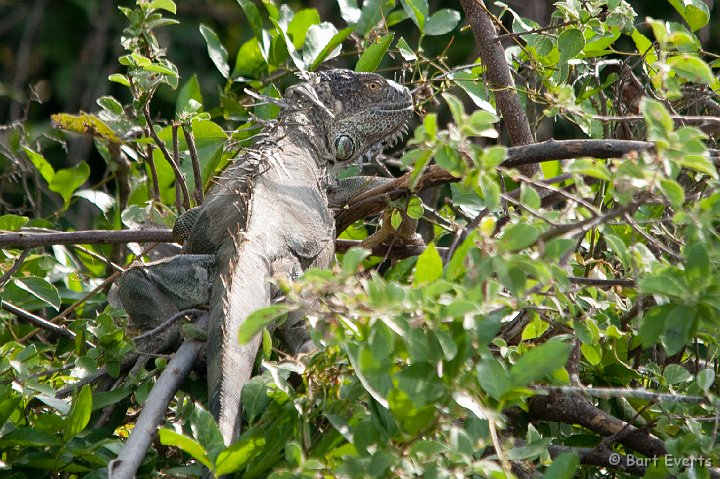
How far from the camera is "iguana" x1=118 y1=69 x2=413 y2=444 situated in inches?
97.3

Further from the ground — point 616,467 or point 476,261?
point 476,261

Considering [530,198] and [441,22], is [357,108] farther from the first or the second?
[530,198]

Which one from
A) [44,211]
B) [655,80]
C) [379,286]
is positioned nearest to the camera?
[379,286]

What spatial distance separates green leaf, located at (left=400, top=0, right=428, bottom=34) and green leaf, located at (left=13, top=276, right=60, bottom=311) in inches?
55.7

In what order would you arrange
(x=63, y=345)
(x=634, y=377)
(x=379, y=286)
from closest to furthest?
(x=379, y=286)
(x=634, y=377)
(x=63, y=345)

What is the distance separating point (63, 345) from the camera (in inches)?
114

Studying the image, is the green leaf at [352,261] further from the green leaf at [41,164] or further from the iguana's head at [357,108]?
the green leaf at [41,164]

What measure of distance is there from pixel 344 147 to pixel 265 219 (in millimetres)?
845

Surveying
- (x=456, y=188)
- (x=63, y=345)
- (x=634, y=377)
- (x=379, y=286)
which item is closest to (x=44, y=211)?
(x=63, y=345)

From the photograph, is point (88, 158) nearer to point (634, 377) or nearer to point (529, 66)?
point (529, 66)

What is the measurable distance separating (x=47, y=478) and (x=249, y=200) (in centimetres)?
102

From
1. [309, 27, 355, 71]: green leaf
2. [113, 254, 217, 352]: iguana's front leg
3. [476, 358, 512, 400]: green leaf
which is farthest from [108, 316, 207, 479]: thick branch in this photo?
[309, 27, 355, 71]: green leaf

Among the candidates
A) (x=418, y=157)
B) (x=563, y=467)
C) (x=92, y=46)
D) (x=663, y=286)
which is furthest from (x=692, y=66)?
(x=92, y=46)

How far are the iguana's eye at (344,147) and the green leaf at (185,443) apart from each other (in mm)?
1955
